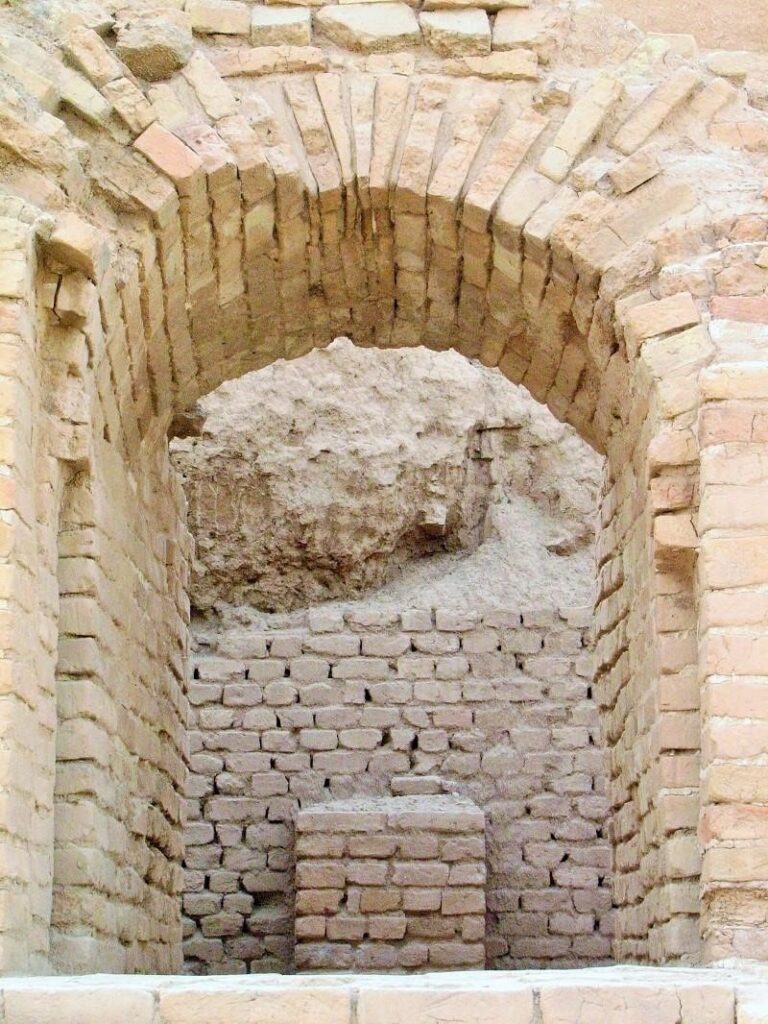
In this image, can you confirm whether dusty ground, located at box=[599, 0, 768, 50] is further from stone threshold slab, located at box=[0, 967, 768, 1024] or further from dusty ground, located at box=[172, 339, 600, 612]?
stone threshold slab, located at box=[0, 967, 768, 1024]

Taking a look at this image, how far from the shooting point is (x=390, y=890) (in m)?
7.80

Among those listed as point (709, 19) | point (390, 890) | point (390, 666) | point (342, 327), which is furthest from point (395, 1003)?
point (709, 19)

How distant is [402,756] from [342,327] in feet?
12.3

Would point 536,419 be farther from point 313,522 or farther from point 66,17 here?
point 66,17

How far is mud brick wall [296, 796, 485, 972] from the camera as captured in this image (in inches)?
304

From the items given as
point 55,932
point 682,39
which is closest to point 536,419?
point 682,39

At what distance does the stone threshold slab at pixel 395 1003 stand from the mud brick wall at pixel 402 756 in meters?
5.43

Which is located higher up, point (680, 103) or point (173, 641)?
point (680, 103)

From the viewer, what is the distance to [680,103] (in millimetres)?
4930

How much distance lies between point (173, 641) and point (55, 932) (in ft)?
7.53

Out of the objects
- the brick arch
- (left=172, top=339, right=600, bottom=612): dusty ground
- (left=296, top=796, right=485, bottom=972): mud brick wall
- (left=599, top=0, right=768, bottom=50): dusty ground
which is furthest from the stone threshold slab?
(left=599, top=0, right=768, bottom=50): dusty ground

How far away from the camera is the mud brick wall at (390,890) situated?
771 centimetres

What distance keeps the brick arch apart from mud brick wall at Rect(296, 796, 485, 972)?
204 centimetres

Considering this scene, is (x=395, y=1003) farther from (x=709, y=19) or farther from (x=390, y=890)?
(x=709, y=19)
